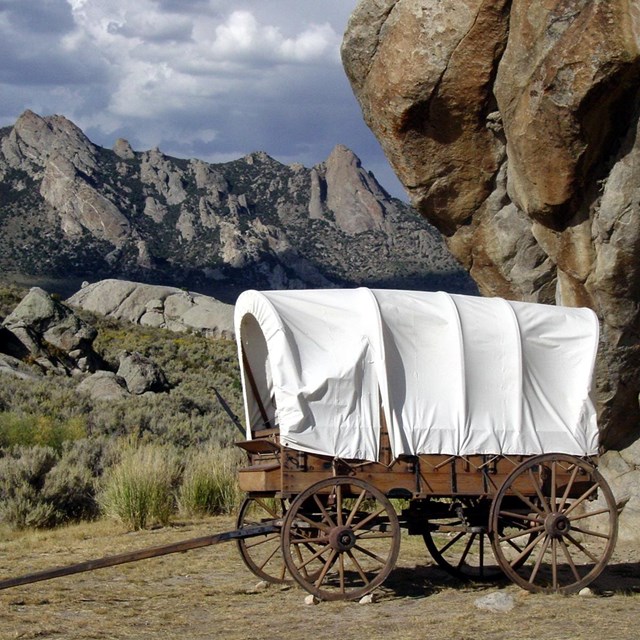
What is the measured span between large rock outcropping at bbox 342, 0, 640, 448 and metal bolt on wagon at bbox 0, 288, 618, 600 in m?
1.94

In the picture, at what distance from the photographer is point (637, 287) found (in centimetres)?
1045

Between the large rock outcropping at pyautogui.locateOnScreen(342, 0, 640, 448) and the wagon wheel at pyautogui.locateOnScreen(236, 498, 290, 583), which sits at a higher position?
the large rock outcropping at pyautogui.locateOnScreen(342, 0, 640, 448)

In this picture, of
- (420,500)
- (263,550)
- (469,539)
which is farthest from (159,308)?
(420,500)

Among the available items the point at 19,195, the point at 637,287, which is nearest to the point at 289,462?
the point at 637,287

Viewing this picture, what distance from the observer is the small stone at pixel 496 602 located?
7484 mm

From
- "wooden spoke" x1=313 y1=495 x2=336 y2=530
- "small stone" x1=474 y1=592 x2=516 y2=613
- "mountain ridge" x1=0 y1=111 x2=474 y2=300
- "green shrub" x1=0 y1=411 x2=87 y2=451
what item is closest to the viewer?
"small stone" x1=474 y1=592 x2=516 y2=613

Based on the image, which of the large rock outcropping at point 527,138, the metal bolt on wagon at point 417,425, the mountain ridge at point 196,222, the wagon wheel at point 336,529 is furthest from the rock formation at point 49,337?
the mountain ridge at point 196,222

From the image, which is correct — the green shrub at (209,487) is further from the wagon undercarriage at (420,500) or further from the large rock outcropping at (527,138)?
the large rock outcropping at (527,138)

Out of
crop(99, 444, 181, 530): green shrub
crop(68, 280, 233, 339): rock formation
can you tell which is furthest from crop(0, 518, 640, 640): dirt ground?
crop(68, 280, 233, 339): rock formation

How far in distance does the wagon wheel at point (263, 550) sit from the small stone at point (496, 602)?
6.41ft

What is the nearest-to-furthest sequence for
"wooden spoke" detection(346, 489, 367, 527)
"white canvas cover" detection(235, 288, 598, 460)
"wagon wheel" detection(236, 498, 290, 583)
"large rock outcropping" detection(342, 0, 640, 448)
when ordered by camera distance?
"wooden spoke" detection(346, 489, 367, 527), "white canvas cover" detection(235, 288, 598, 460), "wagon wheel" detection(236, 498, 290, 583), "large rock outcropping" detection(342, 0, 640, 448)

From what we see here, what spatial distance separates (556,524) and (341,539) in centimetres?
198

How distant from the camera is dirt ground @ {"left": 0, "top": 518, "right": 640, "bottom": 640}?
270 inches

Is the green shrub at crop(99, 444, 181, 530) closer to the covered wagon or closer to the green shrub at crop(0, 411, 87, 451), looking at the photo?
the green shrub at crop(0, 411, 87, 451)
